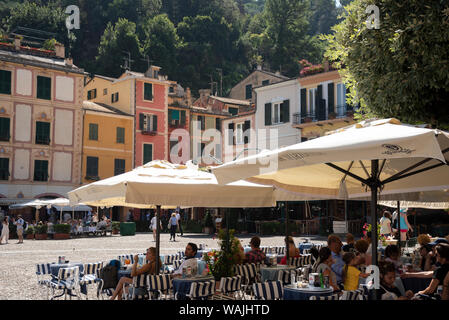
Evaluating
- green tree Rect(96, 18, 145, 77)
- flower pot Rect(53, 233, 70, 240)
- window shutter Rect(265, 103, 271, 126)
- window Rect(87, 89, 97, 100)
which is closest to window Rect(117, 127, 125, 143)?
window Rect(87, 89, 97, 100)

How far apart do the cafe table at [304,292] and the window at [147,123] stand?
138 feet

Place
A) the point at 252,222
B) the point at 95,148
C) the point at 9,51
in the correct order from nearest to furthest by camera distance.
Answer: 1. the point at 252,222
2. the point at 9,51
3. the point at 95,148

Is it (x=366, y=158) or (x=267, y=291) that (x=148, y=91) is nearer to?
(x=267, y=291)

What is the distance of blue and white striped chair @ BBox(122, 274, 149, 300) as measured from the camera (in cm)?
811

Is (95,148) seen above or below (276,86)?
below

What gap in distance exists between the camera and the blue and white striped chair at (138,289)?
26.6 feet

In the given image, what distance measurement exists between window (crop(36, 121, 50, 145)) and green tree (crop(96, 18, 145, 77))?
1857 centimetres

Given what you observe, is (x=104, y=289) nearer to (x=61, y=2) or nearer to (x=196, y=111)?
(x=196, y=111)

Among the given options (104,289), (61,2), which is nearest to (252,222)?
(104,289)

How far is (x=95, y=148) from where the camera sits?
44469mm

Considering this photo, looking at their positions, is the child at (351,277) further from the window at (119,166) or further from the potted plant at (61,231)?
the window at (119,166)

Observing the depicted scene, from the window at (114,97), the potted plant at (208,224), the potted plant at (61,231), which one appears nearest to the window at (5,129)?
the potted plant at (61,231)

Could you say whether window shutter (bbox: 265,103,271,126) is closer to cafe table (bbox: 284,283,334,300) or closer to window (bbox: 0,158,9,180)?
window (bbox: 0,158,9,180)
